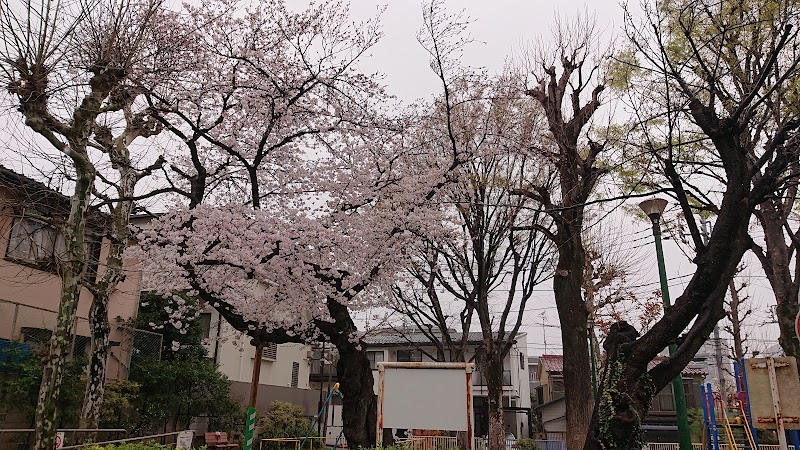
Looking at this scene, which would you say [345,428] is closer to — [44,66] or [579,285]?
[579,285]

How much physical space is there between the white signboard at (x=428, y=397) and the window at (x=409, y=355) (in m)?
23.2

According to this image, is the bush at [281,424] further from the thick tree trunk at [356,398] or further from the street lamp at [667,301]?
the street lamp at [667,301]

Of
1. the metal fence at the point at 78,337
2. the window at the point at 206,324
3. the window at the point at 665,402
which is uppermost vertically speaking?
the window at the point at 206,324

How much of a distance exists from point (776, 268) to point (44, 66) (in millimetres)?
13279

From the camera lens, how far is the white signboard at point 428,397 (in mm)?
7707

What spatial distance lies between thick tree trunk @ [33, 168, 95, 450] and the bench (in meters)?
10.2

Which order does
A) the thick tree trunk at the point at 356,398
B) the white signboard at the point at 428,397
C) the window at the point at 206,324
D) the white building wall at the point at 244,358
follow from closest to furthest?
the white signboard at the point at 428,397 → the thick tree trunk at the point at 356,398 → the white building wall at the point at 244,358 → the window at the point at 206,324

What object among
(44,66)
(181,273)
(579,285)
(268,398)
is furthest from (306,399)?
(44,66)

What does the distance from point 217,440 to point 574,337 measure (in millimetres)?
11985

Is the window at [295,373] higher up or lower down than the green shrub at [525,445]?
higher up

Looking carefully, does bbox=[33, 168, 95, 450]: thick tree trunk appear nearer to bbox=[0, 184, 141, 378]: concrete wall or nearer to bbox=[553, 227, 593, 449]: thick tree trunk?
bbox=[0, 184, 141, 378]: concrete wall

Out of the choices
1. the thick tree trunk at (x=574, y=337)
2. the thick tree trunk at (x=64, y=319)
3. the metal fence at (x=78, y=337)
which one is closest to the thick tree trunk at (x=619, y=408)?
the thick tree trunk at (x=574, y=337)

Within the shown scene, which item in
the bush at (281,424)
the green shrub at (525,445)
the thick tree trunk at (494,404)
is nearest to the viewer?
the thick tree trunk at (494,404)

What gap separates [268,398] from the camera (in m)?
22.1
